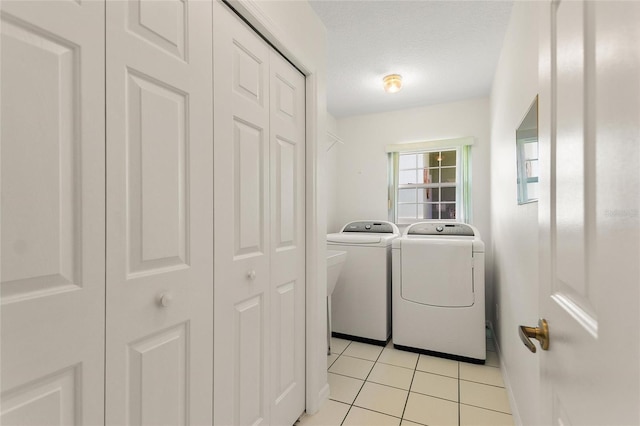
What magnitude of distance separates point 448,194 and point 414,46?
6.04ft

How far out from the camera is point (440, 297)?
2.59 meters

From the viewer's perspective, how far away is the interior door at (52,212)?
621 millimetres

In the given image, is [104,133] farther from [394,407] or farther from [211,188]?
[394,407]

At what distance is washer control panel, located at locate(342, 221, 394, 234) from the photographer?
3.40 meters

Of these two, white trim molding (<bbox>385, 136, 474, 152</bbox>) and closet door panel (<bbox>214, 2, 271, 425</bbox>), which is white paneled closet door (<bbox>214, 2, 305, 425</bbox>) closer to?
closet door panel (<bbox>214, 2, 271, 425</bbox>)

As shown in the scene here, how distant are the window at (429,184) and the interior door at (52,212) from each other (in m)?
3.28

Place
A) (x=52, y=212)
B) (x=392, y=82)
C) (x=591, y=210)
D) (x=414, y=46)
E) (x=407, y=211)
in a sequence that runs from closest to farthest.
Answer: (x=591, y=210) < (x=52, y=212) < (x=414, y=46) < (x=392, y=82) < (x=407, y=211)

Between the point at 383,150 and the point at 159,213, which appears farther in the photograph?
the point at 383,150

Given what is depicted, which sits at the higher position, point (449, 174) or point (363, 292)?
point (449, 174)

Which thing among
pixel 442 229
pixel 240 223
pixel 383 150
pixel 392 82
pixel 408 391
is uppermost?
pixel 392 82

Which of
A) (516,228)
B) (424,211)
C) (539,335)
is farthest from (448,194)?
(539,335)

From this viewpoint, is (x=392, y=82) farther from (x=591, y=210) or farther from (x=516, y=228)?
(x=591, y=210)

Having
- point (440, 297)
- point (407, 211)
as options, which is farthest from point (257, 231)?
point (407, 211)

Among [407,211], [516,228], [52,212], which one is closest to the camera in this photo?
[52,212]
